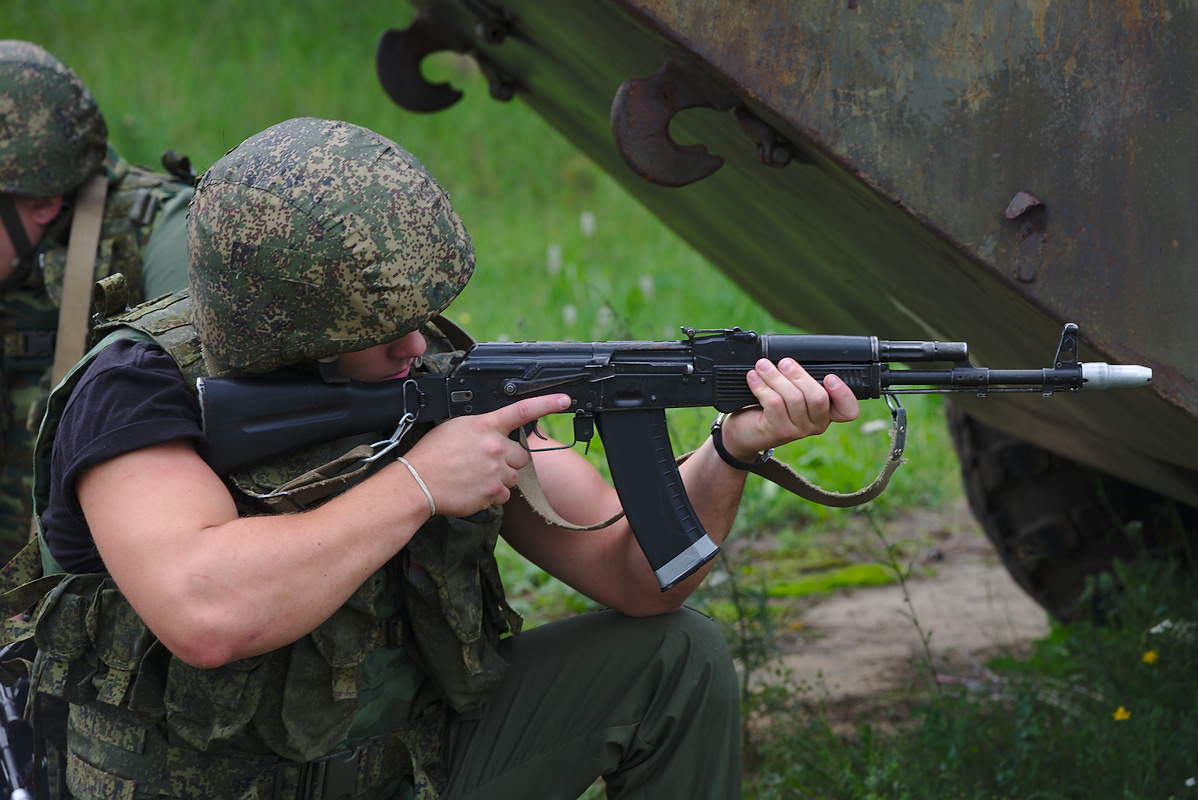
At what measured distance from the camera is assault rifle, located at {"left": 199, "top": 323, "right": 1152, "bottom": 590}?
5.65ft

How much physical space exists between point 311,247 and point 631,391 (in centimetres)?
58

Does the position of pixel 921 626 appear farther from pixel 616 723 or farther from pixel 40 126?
pixel 40 126

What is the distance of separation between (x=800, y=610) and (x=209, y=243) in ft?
8.92

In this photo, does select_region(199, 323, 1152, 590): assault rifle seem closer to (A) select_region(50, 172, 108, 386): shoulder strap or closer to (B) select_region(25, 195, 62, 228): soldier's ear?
(A) select_region(50, 172, 108, 386): shoulder strap

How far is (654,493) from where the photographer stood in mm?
1973

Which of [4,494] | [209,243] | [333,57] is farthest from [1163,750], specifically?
[333,57]

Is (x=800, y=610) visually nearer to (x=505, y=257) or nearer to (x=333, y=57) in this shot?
(x=505, y=257)

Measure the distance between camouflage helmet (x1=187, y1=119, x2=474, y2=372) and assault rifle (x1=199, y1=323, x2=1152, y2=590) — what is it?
0.09 m

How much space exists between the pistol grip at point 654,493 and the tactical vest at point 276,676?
0.76 ft

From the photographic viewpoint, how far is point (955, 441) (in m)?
3.53

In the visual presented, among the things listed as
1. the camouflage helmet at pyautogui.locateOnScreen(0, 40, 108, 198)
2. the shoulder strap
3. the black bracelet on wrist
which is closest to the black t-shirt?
the black bracelet on wrist

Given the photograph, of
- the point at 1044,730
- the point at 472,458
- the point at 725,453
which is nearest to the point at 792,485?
the point at 725,453

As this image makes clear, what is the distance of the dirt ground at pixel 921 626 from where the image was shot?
338cm

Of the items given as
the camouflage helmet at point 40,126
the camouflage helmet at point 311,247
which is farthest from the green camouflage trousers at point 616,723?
the camouflage helmet at point 40,126
